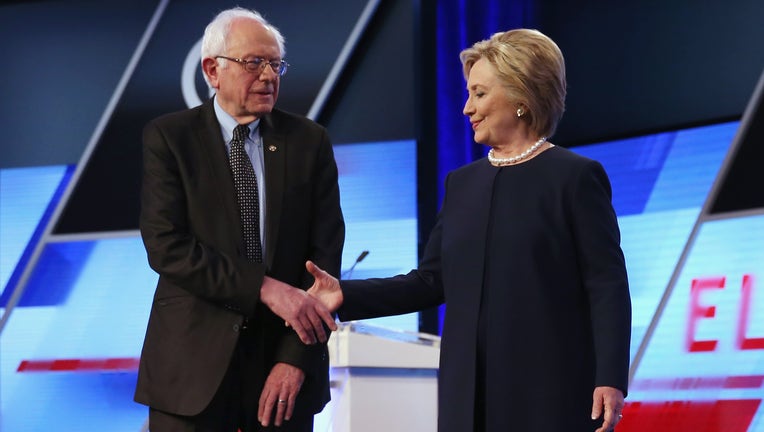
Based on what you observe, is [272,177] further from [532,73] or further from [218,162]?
[532,73]

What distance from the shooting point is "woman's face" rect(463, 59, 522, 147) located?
213cm

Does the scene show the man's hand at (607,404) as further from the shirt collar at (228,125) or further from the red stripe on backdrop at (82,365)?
the red stripe on backdrop at (82,365)

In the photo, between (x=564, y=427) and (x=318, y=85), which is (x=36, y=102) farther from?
(x=564, y=427)

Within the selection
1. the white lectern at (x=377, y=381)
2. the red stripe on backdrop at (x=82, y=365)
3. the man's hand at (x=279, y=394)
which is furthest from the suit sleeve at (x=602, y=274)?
the red stripe on backdrop at (x=82, y=365)

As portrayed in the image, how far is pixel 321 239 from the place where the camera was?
236 cm

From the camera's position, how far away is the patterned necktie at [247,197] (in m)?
2.29

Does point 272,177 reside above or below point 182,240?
above

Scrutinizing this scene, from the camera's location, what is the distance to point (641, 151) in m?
5.65

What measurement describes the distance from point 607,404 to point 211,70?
3.80 feet

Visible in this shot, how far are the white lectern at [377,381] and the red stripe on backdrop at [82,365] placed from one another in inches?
82.8

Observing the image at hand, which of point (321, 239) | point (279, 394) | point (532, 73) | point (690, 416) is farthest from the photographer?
point (690, 416)

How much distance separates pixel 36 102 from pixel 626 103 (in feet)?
10.4

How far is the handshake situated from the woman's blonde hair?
1.73 feet

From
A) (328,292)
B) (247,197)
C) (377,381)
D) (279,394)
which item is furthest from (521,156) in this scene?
(377,381)
